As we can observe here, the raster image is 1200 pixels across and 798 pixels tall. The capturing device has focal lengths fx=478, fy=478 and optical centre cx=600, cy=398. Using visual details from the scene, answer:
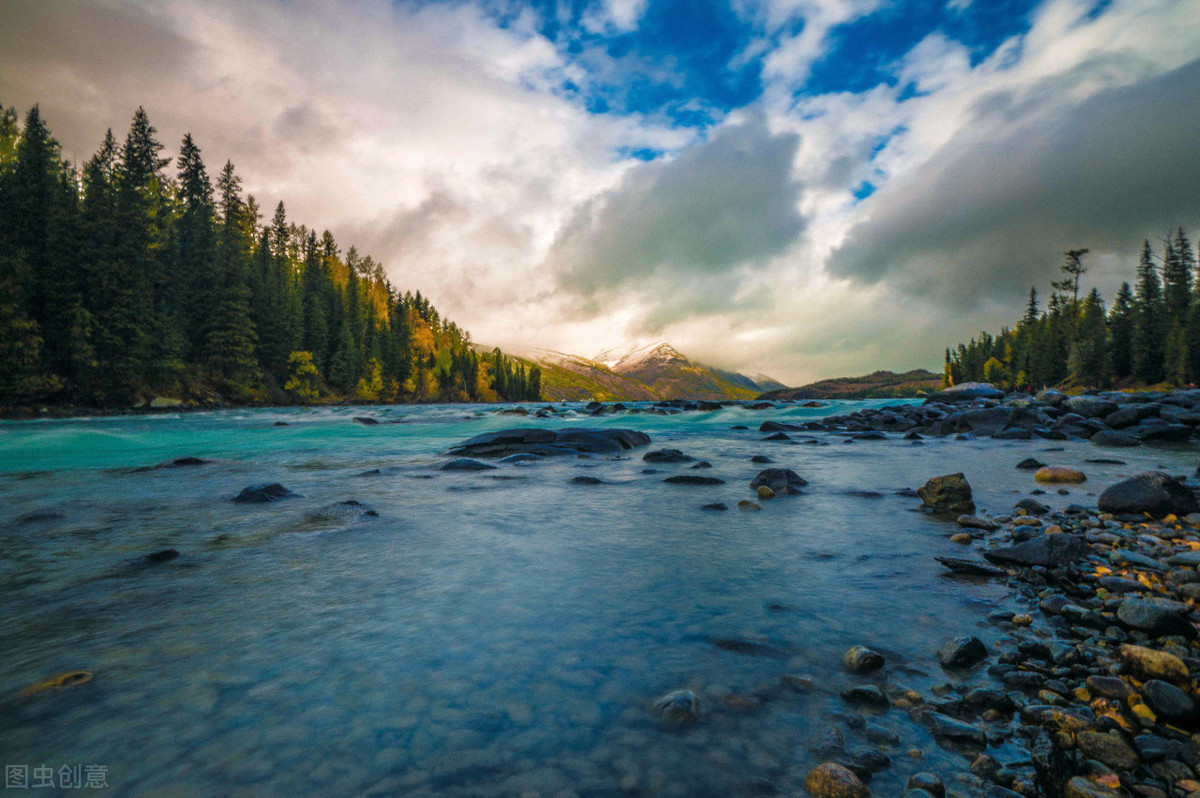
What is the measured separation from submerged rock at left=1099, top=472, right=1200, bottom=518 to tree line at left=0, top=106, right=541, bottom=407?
4747 cm

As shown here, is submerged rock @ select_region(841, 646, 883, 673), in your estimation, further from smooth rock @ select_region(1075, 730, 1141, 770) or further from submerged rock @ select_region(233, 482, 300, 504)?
submerged rock @ select_region(233, 482, 300, 504)

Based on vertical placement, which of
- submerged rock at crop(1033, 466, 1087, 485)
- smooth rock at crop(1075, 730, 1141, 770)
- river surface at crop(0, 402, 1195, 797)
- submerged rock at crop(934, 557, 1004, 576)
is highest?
submerged rock at crop(1033, 466, 1087, 485)

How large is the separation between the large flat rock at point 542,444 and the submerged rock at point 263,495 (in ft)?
22.0

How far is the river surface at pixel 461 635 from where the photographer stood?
7.00 ft

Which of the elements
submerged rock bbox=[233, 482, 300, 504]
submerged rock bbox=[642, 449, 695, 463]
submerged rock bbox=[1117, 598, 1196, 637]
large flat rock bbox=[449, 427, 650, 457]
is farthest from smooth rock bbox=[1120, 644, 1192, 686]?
large flat rock bbox=[449, 427, 650, 457]

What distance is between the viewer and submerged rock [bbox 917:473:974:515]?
23.9ft

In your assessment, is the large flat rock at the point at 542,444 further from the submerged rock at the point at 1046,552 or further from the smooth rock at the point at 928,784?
the smooth rock at the point at 928,784

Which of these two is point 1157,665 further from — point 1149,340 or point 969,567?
point 1149,340

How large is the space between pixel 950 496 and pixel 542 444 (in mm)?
11086

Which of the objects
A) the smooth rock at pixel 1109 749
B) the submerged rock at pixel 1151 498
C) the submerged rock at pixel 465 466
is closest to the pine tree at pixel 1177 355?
the submerged rock at pixel 1151 498

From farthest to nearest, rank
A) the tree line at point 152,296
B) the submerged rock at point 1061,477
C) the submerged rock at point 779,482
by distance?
the tree line at point 152,296
the submerged rock at point 1061,477
the submerged rock at point 779,482

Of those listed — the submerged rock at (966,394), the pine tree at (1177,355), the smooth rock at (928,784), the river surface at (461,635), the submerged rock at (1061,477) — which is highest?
the pine tree at (1177,355)

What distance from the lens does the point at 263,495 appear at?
320 inches

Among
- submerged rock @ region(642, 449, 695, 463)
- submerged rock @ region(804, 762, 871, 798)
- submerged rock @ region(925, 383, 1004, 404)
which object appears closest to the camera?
submerged rock @ region(804, 762, 871, 798)
